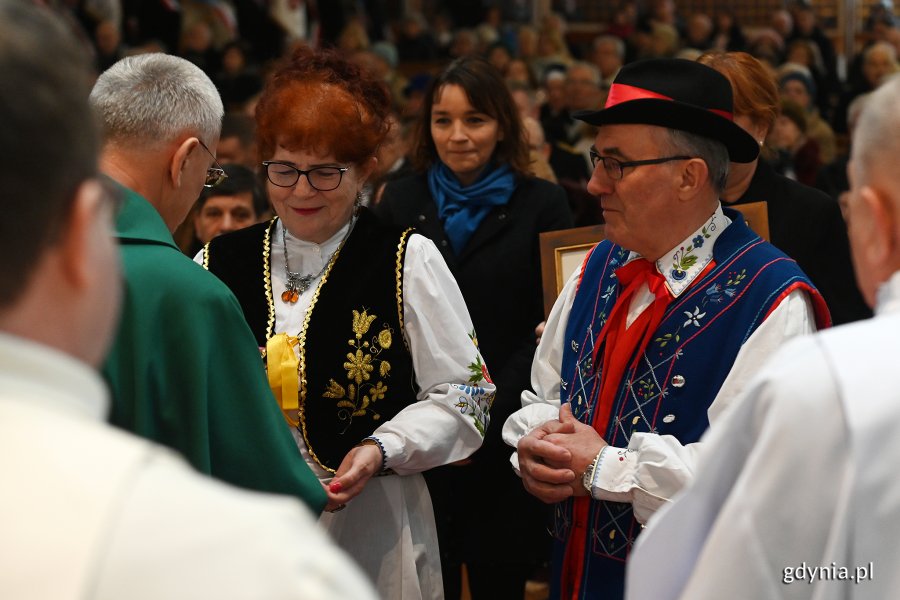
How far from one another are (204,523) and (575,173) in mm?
5743

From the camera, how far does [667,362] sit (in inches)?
100

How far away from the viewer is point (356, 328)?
9.02ft

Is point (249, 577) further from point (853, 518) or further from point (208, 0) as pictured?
point (208, 0)

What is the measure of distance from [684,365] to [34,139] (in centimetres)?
173

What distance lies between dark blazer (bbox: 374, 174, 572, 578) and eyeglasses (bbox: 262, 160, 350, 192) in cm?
97

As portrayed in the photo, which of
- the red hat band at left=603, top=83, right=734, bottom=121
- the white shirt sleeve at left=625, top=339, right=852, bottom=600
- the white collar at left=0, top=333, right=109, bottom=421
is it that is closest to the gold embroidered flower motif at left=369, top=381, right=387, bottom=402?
the red hat band at left=603, top=83, right=734, bottom=121

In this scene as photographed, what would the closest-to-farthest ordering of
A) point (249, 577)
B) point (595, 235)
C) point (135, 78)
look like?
1. point (249, 577)
2. point (135, 78)
3. point (595, 235)

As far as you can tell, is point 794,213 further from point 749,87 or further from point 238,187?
point 238,187

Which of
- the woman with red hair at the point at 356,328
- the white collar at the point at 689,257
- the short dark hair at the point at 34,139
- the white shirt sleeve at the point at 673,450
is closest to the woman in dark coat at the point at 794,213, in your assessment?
the white collar at the point at 689,257

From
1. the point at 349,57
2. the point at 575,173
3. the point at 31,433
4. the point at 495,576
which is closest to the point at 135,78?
the point at 349,57

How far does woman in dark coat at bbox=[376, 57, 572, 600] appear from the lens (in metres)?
3.65

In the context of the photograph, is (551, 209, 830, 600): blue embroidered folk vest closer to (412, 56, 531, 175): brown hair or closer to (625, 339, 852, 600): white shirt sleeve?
(625, 339, 852, 600): white shirt sleeve

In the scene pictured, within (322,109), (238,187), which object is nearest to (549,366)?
(322,109)

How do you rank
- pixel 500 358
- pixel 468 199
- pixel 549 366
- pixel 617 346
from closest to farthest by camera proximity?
pixel 617 346 < pixel 549 366 < pixel 500 358 < pixel 468 199
